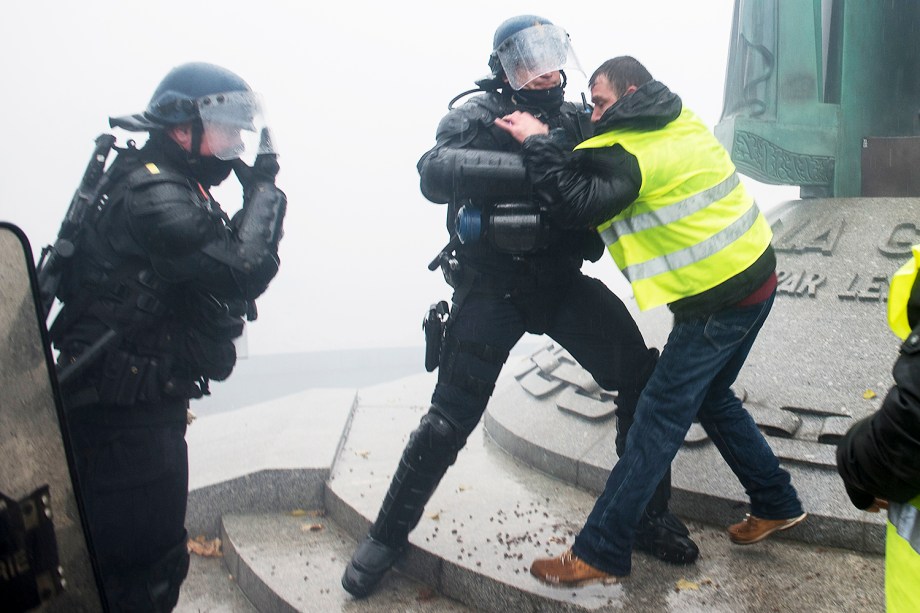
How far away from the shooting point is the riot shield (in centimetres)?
140

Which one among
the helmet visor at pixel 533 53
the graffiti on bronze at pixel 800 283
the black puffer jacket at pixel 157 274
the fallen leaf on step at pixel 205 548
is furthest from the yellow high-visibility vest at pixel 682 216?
the fallen leaf on step at pixel 205 548

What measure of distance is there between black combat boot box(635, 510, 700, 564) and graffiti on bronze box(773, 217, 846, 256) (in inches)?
84.4

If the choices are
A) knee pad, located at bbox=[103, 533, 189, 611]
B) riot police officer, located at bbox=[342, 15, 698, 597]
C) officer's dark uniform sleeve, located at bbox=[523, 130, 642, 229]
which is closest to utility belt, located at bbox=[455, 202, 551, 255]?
Result: riot police officer, located at bbox=[342, 15, 698, 597]

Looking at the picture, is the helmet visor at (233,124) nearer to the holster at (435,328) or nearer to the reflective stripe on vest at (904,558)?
the holster at (435,328)

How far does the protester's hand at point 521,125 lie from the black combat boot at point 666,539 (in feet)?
4.88

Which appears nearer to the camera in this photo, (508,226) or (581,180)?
(581,180)

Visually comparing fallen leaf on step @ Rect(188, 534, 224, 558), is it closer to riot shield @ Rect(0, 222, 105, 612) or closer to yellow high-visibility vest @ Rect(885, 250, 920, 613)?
riot shield @ Rect(0, 222, 105, 612)

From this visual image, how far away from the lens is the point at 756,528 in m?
3.01

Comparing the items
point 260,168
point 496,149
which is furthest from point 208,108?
point 496,149

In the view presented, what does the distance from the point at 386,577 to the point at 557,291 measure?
1361 mm

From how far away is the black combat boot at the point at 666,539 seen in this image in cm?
307

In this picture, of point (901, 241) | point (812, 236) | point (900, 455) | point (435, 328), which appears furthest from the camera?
point (812, 236)

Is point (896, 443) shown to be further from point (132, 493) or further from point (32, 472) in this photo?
point (132, 493)

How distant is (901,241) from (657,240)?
2.42 metres
